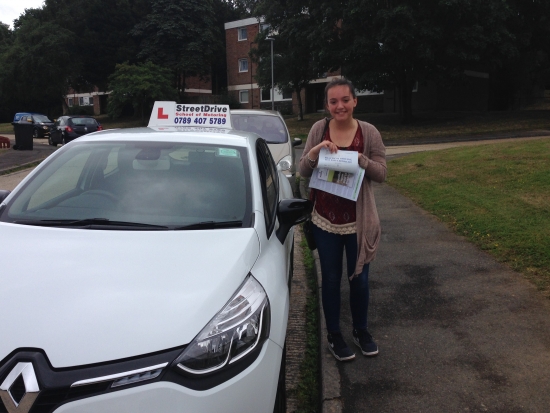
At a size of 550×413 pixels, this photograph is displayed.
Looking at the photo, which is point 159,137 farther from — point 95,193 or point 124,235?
point 124,235

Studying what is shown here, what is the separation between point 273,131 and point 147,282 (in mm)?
7497

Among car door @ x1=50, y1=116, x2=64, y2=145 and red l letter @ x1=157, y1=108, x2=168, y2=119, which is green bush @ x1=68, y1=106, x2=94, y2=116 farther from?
red l letter @ x1=157, y1=108, x2=168, y2=119

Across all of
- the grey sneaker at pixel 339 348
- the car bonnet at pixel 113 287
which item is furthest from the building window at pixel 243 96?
the car bonnet at pixel 113 287

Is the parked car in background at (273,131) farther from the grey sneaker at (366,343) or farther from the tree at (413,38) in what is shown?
the tree at (413,38)

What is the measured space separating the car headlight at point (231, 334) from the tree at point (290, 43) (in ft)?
80.4

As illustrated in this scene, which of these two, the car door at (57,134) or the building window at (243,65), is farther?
the building window at (243,65)

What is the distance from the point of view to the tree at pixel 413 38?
72.9 ft

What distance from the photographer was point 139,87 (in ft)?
124

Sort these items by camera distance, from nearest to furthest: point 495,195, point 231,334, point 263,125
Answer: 1. point 231,334
2. point 495,195
3. point 263,125

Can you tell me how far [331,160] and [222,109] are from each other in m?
2.28

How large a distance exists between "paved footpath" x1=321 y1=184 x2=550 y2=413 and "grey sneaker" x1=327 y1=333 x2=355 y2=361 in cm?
5

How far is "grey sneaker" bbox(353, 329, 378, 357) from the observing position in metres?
3.60

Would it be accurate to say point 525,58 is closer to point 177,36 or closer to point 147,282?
point 177,36

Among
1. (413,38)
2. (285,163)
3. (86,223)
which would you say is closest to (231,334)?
(86,223)
